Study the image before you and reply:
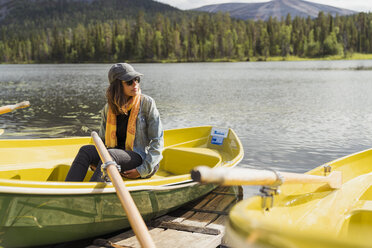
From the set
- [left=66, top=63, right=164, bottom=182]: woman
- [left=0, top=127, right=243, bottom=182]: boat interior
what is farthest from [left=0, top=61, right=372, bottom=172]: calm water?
[left=66, top=63, right=164, bottom=182]: woman

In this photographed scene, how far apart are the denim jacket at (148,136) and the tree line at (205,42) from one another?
10380cm

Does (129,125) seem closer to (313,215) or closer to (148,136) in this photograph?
(148,136)

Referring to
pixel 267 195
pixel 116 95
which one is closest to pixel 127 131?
pixel 116 95

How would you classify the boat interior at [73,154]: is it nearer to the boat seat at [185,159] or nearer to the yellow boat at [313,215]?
the boat seat at [185,159]

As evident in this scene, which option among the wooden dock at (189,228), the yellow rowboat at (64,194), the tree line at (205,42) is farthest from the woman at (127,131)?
the tree line at (205,42)

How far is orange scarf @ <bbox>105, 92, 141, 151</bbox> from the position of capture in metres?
4.63

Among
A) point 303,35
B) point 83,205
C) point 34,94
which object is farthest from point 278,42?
point 83,205

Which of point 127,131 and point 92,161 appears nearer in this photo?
point 92,161

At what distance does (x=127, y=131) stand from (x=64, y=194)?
45.2 inches

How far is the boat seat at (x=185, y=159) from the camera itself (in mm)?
6223

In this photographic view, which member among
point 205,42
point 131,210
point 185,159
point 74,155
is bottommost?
point 185,159

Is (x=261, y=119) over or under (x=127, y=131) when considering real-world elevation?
under

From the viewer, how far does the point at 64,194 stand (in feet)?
12.8

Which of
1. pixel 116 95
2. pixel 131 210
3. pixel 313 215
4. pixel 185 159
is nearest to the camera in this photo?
pixel 131 210
